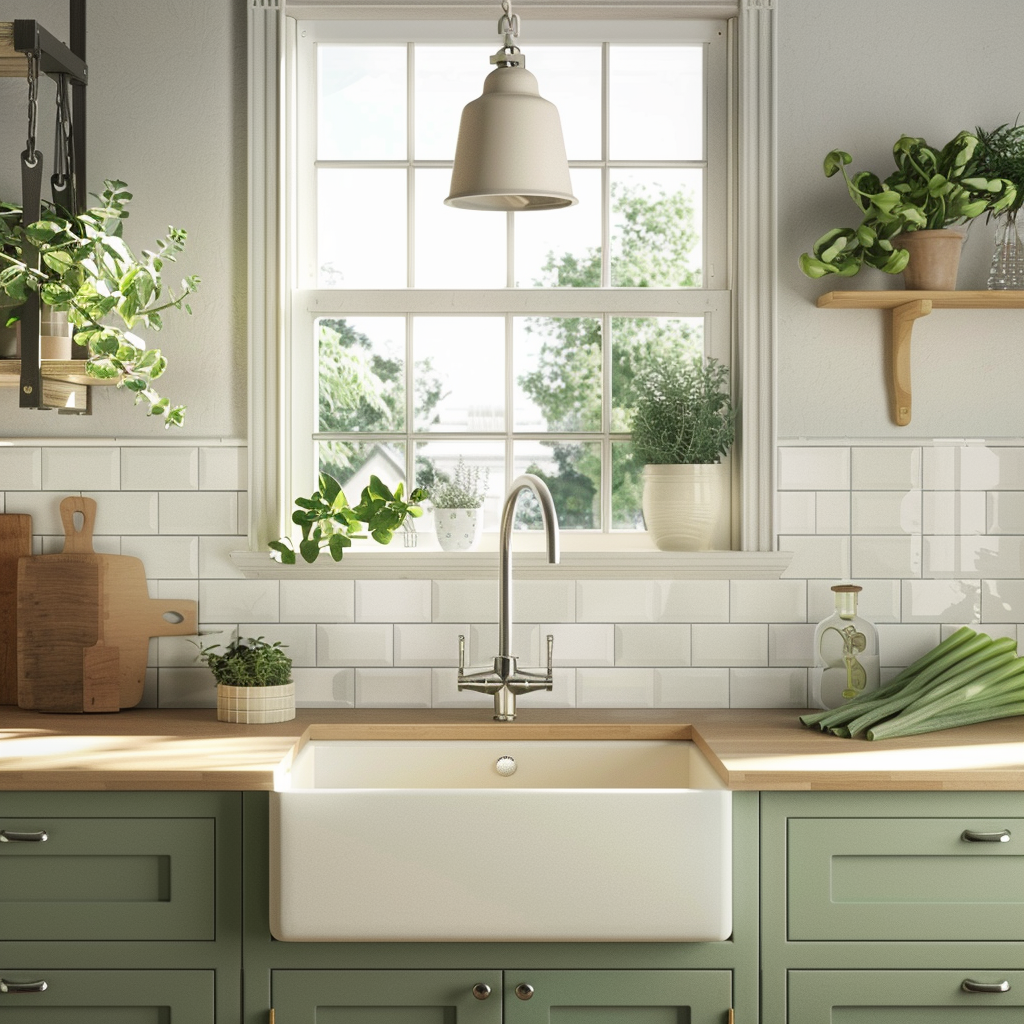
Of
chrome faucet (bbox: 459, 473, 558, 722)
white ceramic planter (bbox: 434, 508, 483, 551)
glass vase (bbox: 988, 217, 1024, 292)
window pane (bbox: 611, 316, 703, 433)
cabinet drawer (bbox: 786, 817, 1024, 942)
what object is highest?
glass vase (bbox: 988, 217, 1024, 292)

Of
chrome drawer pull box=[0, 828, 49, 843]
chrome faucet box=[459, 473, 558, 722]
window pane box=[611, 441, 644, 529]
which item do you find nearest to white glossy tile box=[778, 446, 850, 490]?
window pane box=[611, 441, 644, 529]

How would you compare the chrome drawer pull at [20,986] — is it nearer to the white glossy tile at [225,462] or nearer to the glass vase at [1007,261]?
the white glossy tile at [225,462]

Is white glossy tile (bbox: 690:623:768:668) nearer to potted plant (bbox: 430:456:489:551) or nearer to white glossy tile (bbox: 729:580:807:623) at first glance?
white glossy tile (bbox: 729:580:807:623)

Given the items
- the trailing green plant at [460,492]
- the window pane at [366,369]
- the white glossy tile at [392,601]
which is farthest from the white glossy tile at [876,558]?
the window pane at [366,369]

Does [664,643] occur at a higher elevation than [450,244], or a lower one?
lower

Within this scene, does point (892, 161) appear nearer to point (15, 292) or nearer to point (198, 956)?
point (15, 292)

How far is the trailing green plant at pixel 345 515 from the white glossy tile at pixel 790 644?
2.78ft

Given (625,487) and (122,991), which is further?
(625,487)

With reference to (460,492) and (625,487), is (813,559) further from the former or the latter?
(460,492)

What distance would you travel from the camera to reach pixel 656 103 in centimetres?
263

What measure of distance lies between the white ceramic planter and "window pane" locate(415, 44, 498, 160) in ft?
2.73

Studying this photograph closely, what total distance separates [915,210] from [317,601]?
5.04 feet

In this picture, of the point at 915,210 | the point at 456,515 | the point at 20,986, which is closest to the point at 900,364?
the point at 915,210

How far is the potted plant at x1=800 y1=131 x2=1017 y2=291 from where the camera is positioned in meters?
2.36
